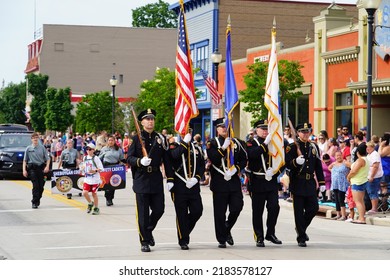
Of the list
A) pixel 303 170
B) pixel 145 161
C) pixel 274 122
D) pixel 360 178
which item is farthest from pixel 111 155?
pixel 145 161

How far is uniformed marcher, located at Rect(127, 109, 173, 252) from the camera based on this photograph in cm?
1334

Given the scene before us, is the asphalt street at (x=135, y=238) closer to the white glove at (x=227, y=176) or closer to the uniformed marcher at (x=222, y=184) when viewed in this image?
the uniformed marcher at (x=222, y=184)

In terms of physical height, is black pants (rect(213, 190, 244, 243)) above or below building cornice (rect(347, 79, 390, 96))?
below

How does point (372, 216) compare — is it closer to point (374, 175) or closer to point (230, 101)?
point (374, 175)

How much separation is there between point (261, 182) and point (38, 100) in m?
70.0

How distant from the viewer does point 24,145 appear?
117ft

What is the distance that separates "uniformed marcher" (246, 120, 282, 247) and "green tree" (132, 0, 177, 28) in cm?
8578

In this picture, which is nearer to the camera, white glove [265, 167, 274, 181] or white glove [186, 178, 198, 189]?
white glove [186, 178, 198, 189]

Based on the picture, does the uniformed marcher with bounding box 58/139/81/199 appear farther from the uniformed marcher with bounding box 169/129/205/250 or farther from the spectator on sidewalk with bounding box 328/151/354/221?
the uniformed marcher with bounding box 169/129/205/250

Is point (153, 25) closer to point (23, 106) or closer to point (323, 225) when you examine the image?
point (23, 106)

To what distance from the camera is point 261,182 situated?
14125mm

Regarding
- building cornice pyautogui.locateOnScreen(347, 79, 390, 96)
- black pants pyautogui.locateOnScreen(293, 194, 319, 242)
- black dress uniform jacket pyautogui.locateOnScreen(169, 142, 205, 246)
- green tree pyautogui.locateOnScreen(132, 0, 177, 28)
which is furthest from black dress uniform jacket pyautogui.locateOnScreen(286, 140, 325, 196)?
green tree pyautogui.locateOnScreen(132, 0, 177, 28)

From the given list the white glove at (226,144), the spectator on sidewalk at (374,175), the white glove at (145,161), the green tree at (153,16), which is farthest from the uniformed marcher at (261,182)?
the green tree at (153,16)

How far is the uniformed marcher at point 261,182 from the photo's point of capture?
46.0 ft
